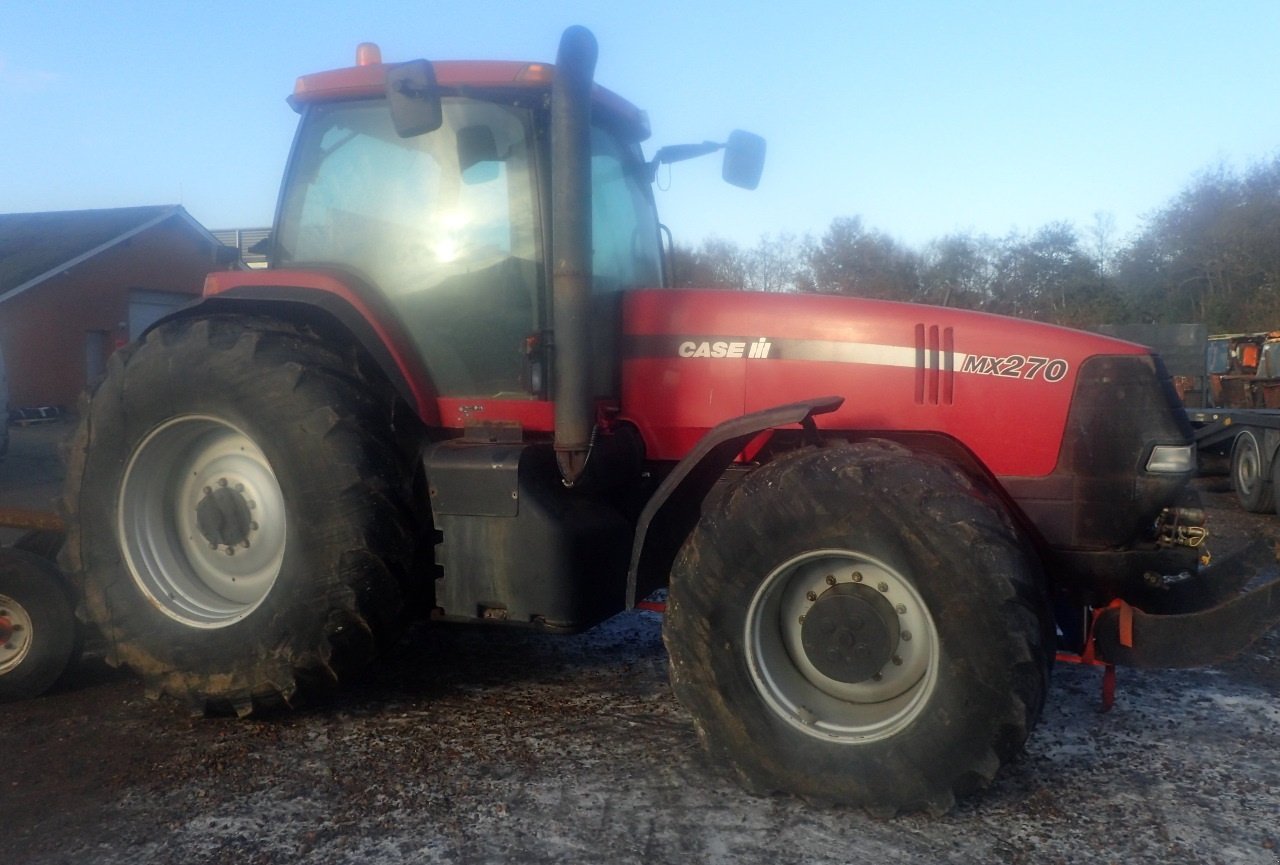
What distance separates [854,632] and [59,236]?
3012 centimetres

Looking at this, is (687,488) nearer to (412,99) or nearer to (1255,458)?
(412,99)

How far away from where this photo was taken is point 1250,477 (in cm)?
1198

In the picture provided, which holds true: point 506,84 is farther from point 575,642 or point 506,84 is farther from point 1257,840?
point 1257,840

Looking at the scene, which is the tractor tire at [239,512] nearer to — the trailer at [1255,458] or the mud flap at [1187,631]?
the mud flap at [1187,631]

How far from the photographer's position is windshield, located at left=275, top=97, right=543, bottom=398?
4164 millimetres

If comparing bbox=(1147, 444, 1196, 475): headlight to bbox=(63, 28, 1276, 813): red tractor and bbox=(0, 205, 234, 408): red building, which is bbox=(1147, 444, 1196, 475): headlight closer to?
bbox=(63, 28, 1276, 813): red tractor

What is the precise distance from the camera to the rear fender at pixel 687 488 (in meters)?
3.58

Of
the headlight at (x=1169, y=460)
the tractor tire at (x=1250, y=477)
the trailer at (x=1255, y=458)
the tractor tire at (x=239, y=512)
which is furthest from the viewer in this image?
the tractor tire at (x=1250, y=477)

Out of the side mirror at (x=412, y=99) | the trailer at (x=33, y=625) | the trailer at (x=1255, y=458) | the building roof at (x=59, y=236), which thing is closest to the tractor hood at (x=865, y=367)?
the side mirror at (x=412, y=99)

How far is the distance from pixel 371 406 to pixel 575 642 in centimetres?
194

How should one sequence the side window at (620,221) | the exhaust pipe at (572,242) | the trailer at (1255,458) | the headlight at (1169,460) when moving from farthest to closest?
the trailer at (1255,458), the side window at (620,221), the exhaust pipe at (572,242), the headlight at (1169,460)

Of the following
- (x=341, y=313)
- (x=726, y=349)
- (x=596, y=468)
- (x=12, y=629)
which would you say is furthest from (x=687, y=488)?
(x=12, y=629)

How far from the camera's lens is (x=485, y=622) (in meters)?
4.07

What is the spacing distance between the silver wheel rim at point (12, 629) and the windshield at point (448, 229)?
191 centimetres
